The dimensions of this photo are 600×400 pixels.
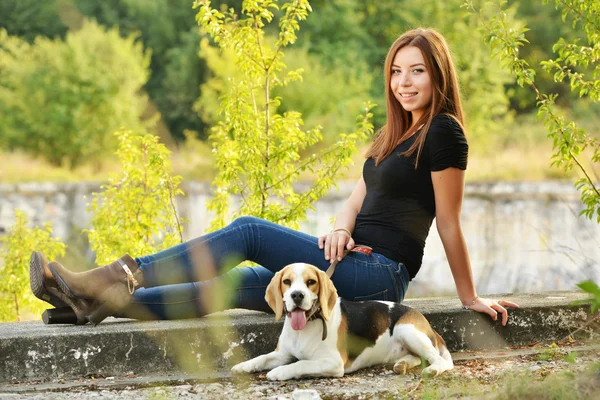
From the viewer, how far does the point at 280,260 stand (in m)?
4.01

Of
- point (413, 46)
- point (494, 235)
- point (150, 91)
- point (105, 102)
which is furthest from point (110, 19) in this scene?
point (413, 46)

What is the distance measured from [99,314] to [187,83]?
27.8 m

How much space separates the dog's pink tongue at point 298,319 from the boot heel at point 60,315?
3.78 feet

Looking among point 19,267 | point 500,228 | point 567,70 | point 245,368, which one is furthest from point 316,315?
point 500,228

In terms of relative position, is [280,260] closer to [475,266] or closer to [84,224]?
[475,266]

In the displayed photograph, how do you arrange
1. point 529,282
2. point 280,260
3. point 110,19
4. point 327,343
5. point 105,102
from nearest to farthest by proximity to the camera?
point 327,343 < point 280,260 < point 529,282 < point 105,102 < point 110,19

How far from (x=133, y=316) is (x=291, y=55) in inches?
916

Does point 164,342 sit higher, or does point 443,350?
point 164,342

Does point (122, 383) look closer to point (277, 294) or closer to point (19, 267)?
point (277, 294)

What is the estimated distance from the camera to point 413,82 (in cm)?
420

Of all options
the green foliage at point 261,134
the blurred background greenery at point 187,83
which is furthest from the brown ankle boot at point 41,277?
the blurred background greenery at point 187,83

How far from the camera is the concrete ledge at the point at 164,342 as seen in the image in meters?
3.84

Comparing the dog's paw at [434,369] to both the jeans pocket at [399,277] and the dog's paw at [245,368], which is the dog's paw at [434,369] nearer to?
the jeans pocket at [399,277]

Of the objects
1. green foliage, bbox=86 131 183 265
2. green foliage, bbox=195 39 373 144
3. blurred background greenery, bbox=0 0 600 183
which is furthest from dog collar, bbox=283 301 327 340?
green foliage, bbox=195 39 373 144
